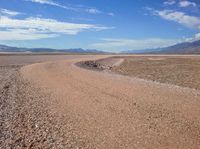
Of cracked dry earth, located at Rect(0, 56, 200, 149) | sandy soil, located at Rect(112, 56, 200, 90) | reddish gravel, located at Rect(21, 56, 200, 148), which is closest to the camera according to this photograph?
reddish gravel, located at Rect(21, 56, 200, 148)

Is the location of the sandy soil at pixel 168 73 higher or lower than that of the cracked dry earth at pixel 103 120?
lower

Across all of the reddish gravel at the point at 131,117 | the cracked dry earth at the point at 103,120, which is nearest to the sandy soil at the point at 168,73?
the reddish gravel at the point at 131,117

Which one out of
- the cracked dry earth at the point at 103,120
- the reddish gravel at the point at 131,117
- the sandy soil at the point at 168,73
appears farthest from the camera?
the sandy soil at the point at 168,73

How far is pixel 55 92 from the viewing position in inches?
889

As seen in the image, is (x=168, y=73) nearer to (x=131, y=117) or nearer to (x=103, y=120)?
(x=131, y=117)

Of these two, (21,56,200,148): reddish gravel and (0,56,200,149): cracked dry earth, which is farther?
(0,56,200,149): cracked dry earth

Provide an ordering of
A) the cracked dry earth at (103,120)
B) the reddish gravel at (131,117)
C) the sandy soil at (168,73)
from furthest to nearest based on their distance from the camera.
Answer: the sandy soil at (168,73)
the cracked dry earth at (103,120)
the reddish gravel at (131,117)

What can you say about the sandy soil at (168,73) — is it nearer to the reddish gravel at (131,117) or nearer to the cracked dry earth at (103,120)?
the reddish gravel at (131,117)

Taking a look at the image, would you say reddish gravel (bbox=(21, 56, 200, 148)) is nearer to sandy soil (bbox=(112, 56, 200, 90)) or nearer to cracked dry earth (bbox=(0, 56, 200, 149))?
cracked dry earth (bbox=(0, 56, 200, 149))

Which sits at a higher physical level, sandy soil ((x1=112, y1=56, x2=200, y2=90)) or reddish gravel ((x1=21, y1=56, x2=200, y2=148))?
reddish gravel ((x1=21, y1=56, x2=200, y2=148))

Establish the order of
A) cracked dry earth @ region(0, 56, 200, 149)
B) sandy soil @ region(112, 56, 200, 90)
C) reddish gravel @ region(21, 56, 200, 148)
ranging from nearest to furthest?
reddish gravel @ region(21, 56, 200, 148) → cracked dry earth @ region(0, 56, 200, 149) → sandy soil @ region(112, 56, 200, 90)

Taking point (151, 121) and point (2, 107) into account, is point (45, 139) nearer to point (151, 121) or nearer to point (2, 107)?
point (151, 121)

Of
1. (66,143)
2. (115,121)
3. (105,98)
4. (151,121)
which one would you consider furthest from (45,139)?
(105,98)

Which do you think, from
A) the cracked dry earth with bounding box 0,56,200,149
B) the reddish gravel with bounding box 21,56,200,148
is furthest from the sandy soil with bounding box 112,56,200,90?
the cracked dry earth with bounding box 0,56,200,149
